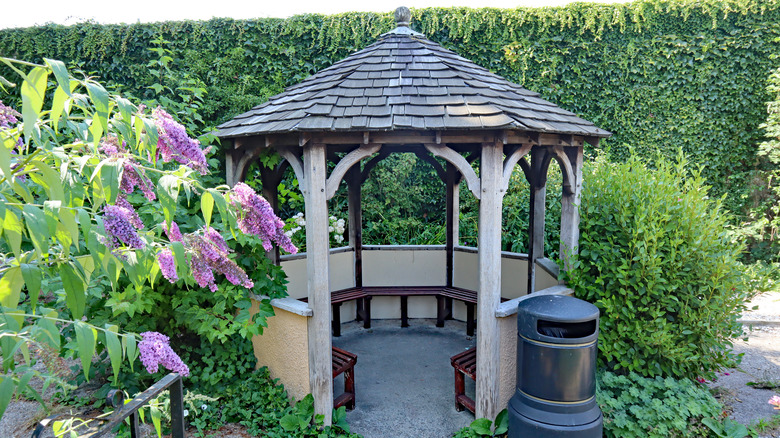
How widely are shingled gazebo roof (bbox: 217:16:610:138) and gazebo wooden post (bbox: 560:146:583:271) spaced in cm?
32

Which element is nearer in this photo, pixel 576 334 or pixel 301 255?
pixel 576 334

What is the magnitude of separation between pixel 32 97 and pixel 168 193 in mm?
387

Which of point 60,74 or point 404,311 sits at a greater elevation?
point 60,74

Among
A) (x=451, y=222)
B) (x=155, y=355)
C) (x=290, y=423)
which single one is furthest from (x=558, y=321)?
(x=451, y=222)

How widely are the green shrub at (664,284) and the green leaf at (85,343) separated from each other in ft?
12.0

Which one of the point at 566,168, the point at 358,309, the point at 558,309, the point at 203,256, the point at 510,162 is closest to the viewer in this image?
the point at 203,256

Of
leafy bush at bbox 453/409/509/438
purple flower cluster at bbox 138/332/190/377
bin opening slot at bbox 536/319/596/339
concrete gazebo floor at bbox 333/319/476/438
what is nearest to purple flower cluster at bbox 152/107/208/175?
purple flower cluster at bbox 138/332/190/377

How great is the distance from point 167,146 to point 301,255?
4.21 m

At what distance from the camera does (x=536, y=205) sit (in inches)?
201

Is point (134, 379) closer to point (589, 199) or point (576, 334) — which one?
point (576, 334)

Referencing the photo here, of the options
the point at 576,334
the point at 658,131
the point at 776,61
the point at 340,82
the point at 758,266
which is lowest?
the point at 758,266

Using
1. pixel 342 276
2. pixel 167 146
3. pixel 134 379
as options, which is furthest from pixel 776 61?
pixel 134 379

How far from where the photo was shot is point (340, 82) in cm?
397

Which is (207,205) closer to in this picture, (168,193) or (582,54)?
(168,193)
